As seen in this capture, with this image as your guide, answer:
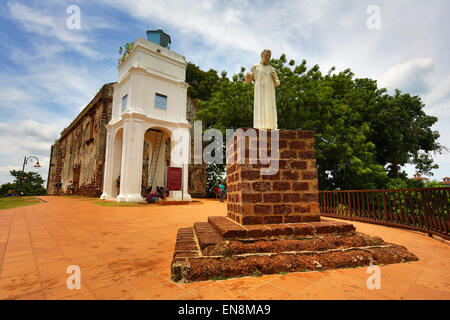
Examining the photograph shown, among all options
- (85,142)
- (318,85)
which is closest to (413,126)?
(318,85)

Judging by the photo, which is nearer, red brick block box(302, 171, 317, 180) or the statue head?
red brick block box(302, 171, 317, 180)

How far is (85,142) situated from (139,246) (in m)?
20.7

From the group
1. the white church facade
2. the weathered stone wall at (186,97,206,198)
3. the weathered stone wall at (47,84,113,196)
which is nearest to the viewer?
the white church facade

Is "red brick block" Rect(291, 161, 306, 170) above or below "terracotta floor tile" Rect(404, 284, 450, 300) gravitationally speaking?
above

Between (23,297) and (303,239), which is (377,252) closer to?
(303,239)

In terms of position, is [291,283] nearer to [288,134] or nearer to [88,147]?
[288,134]

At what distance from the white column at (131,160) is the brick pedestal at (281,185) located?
9.43 m

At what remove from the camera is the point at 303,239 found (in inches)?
107

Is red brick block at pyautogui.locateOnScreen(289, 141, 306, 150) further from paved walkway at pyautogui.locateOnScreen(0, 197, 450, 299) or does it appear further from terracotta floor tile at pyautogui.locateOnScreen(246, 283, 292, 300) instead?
terracotta floor tile at pyautogui.locateOnScreen(246, 283, 292, 300)

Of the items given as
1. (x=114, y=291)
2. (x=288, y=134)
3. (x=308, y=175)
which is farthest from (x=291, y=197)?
(x=114, y=291)

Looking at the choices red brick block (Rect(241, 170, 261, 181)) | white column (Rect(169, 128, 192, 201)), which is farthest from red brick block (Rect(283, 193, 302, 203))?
white column (Rect(169, 128, 192, 201))

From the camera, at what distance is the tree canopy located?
1235 centimetres

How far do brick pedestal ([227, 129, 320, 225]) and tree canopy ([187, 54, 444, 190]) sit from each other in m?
9.61

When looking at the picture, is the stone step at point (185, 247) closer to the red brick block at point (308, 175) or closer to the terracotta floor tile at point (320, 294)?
the terracotta floor tile at point (320, 294)
